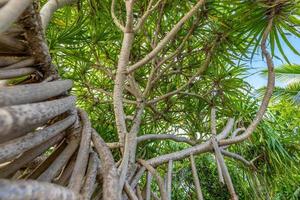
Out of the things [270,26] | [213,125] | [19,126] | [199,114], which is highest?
[199,114]

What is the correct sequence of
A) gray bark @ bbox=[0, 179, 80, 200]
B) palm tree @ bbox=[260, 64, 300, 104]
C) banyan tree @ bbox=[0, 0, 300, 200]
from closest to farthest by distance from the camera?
1. gray bark @ bbox=[0, 179, 80, 200]
2. banyan tree @ bbox=[0, 0, 300, 200]
3. palm tree @ bbox=[260, 64, 300, 104]

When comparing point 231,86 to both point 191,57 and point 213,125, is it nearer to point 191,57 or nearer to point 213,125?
point 191,57

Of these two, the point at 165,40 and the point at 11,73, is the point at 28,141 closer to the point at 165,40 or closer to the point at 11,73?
the point at 11,73

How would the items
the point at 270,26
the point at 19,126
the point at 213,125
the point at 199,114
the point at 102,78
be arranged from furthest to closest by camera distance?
the point at 102,78
the point at 199,114
the point at 213,125
the point at 270,26
the point at 19,126

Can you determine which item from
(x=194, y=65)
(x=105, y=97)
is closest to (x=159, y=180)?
(x=194, y=65)

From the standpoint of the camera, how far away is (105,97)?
2.02 meters

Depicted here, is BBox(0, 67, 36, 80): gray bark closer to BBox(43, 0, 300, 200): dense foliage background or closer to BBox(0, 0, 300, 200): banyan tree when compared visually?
BBox(0, 0, 300, 200): banyan tree

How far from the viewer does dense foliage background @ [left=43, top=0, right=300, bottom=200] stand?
1.19 metres

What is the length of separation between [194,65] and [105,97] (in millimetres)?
622

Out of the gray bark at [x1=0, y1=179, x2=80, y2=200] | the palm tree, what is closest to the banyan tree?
the gray bark at [x1=0, y1=179, x2=80, y2=200]

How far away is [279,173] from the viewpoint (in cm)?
A: 178

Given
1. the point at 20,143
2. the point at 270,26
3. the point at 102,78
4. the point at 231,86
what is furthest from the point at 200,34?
the point at 20,143

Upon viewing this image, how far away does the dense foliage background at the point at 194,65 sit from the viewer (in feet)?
3.90

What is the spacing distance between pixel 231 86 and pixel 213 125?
1.32ft
